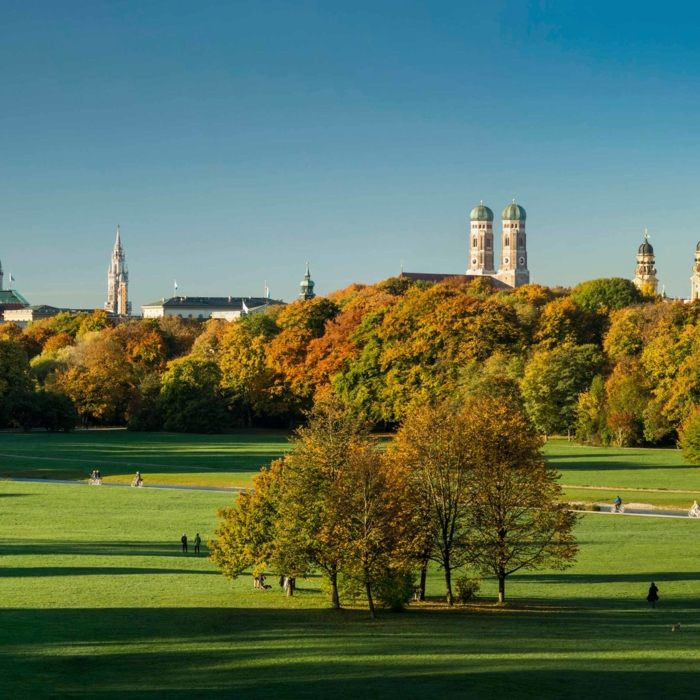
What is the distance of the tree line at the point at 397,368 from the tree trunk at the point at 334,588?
5421cm

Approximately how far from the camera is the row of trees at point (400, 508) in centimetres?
4369

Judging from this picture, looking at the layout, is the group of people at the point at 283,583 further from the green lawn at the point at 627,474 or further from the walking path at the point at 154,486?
the green lawn at the point at 627,474

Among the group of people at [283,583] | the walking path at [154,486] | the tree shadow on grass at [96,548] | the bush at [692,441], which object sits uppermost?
the bush at [692,441]

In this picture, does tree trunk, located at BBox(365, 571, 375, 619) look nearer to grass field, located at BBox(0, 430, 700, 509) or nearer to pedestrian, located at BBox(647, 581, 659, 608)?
pedestrian, located at BBox(647, 581, 659, 608)

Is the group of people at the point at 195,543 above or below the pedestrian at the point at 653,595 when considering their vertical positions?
above

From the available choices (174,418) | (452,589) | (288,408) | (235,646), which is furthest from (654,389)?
(235,646)

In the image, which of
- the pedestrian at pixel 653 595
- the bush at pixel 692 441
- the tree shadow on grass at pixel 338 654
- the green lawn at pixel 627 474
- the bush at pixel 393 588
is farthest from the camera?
the bush at pixel 692 441

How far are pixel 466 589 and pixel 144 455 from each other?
5820cm

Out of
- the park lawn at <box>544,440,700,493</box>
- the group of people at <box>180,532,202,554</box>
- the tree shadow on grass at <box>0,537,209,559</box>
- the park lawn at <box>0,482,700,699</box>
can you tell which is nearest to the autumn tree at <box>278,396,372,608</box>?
the park lawn at <box>0,482,700,699</box>

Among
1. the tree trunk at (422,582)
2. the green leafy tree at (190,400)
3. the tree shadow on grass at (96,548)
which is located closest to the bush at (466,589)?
the tree trunk at (422,582)

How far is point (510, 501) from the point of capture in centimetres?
4650

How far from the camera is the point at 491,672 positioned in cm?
3375

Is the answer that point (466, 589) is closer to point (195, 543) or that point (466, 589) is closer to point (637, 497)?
point (195, 543)

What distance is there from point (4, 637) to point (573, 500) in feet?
133
